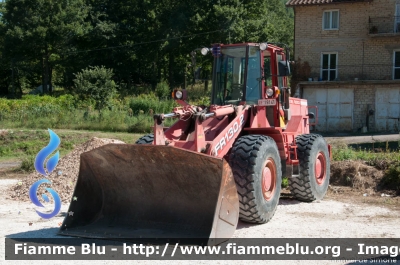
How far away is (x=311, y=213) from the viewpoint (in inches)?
380

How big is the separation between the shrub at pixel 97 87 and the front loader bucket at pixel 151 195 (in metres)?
30.8

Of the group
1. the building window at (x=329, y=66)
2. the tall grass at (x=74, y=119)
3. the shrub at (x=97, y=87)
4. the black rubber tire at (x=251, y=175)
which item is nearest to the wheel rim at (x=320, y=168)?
the black rubber tire at (x=251, y=175)

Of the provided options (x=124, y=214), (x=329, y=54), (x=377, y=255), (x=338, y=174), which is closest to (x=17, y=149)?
(x=338, y=174)

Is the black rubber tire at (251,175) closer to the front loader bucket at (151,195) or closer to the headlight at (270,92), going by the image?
the front loader bucket at (151,195)

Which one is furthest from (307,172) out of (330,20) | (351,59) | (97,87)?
(97,87)

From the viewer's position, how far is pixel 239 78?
386 inches

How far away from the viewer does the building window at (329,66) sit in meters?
35.3

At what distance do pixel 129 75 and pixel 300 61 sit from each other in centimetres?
2317

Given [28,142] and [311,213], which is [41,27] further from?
[311,213]

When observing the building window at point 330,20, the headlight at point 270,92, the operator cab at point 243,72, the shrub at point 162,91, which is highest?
the building window at point 330,20

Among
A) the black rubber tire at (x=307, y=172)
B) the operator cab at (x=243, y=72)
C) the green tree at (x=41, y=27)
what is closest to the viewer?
the operator cab at (x=243, y=72)

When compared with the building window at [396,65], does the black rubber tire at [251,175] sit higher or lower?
lower

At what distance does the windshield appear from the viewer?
970 cm

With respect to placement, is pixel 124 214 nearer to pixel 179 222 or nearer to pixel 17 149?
pixel 179 222
